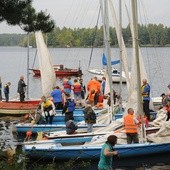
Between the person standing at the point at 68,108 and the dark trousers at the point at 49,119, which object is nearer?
the person standing at the point at 68,108

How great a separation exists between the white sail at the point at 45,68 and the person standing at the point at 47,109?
6.20m

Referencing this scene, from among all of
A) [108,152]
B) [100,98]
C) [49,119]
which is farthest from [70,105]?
[108,152]

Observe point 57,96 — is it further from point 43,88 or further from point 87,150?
point 87,150

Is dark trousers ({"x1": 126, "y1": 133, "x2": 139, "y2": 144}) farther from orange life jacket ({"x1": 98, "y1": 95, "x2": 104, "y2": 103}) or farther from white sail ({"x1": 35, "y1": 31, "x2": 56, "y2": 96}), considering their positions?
white sail ({"x1": 35, "y1": 31, "x2": 56, "y2": 96})

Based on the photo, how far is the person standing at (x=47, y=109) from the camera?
2265 cm

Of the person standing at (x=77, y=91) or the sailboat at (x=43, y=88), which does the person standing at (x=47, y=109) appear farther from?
the person standing at (x=77, y=91)

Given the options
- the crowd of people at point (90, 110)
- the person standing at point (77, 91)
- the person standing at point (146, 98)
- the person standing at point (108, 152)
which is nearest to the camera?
the person standing at point (108, 152)

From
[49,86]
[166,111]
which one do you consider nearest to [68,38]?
[49,86]

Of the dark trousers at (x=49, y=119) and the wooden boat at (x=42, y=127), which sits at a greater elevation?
the dark trousers at (x=49, y=119)

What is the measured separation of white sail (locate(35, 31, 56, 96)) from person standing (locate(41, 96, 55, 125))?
620 cm

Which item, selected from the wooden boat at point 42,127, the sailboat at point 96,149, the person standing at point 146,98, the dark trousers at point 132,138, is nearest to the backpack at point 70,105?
the wooden boat at point 42,127

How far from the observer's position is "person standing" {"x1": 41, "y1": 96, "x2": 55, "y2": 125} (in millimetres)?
22650

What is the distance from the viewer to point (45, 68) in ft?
99.0

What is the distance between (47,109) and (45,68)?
7752mm
